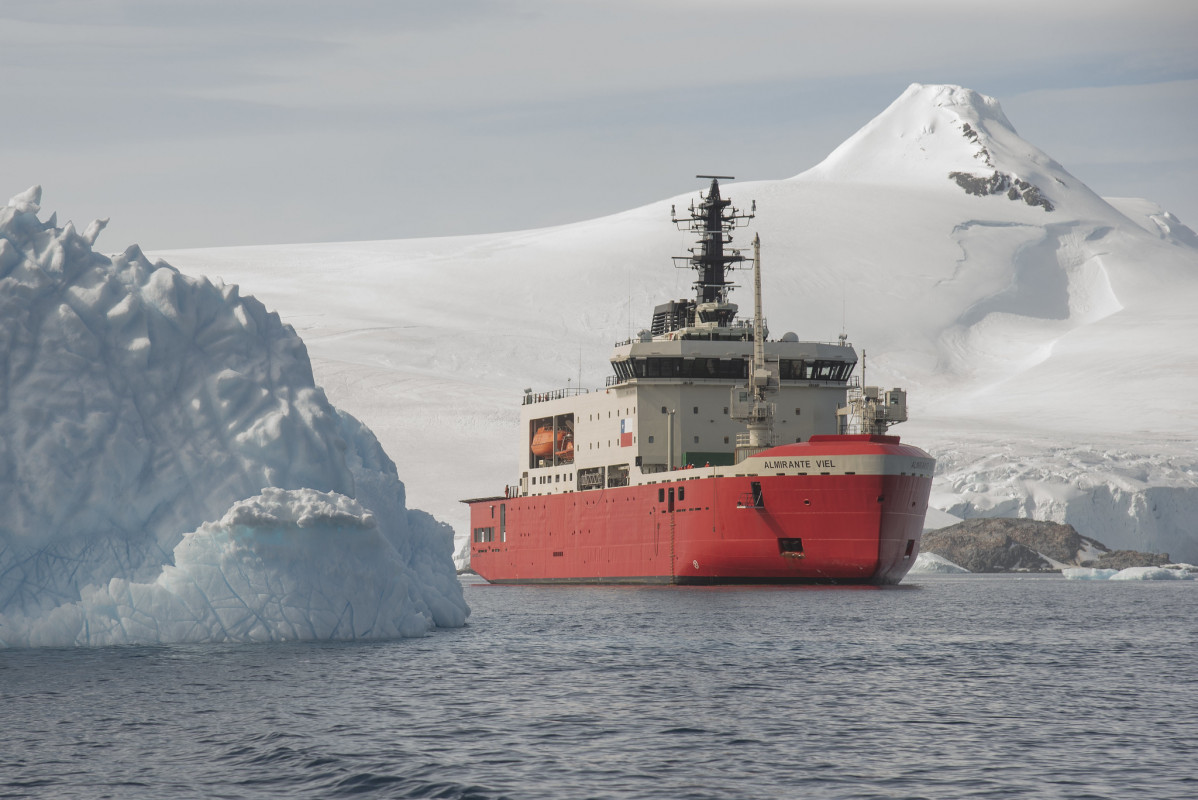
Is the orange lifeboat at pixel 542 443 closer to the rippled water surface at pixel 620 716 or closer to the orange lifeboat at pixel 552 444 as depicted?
the orange lifeboat at pixel 552 444

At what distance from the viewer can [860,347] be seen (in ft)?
576

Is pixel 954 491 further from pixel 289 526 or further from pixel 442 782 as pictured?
pixel 442 782

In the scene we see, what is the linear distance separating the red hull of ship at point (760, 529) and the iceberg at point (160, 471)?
25.1 meters

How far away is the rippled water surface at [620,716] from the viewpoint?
18.2m

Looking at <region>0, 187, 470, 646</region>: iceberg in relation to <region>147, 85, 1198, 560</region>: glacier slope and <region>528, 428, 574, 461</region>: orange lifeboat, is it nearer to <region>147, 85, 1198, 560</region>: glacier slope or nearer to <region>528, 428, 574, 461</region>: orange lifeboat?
<region>528, 428, 574, 461</region>: orange lifeboat

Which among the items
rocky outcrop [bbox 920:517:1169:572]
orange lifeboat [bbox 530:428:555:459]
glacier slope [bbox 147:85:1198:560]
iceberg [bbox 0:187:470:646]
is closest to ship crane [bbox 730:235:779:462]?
orange lifeboat [bbox 530:428:555:459]

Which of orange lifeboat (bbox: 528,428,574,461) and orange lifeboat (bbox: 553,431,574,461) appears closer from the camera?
orange lifeboat (bbox: 553,431,574,461)

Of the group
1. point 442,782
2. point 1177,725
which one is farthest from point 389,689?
point 1177,725

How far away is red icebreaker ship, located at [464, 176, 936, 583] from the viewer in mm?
53625

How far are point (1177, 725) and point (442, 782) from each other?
12158mm

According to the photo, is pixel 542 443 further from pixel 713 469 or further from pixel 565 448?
pixel 713 469

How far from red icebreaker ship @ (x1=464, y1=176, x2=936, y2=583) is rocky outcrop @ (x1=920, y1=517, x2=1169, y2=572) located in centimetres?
2816

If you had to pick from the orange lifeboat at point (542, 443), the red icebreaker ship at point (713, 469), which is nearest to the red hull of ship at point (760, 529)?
the red icebreaker ship at point (713, 469)

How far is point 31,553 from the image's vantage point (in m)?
27.5
